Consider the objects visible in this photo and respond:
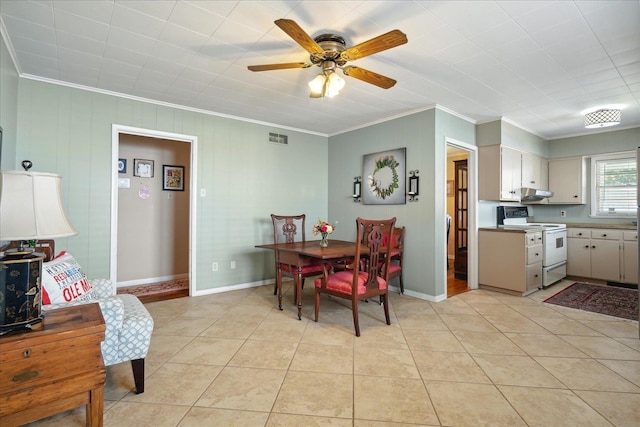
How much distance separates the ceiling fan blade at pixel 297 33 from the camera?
5.58 ft

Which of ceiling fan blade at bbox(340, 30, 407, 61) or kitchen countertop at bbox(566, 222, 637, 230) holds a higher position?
ceiling fan blade at bbox(340, 30, 407, 61)

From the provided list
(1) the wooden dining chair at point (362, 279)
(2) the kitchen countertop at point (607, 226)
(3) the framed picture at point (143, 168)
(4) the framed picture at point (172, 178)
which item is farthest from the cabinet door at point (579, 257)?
(3) the framed picture at point (143, 168)

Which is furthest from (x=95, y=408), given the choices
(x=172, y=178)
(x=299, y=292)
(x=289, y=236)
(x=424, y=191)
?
(x=172, y=178)

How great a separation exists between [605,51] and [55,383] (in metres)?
4.16

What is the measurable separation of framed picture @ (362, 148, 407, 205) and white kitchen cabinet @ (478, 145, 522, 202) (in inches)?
49.6

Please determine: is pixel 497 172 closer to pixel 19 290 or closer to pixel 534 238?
pixel 534 238

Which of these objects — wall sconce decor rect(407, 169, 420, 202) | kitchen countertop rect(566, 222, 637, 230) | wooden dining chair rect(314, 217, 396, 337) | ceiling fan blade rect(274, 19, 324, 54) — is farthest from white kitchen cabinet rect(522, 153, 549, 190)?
ceiling fan blade rect(274, 19, 324, 54)

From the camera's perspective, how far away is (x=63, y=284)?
6.08 ft

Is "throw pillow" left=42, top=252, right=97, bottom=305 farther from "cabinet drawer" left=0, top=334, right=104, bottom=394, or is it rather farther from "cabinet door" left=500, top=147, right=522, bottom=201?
"cabinet door" left=500, top=147, right=522, bottom=201

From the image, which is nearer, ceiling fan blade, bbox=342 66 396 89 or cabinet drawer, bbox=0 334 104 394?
cabinet drawer, bbox=0 334 104 394

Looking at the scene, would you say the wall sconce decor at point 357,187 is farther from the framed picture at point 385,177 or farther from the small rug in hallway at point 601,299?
the small rug in hallway at point 601,299

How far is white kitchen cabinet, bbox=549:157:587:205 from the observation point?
5.13m

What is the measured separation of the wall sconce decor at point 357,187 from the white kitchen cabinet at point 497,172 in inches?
68.1

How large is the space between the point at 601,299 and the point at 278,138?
4.79m
